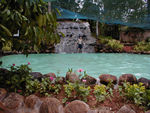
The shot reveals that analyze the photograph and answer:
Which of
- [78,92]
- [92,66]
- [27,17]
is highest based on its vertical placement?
[27,17]

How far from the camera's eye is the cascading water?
555 inches

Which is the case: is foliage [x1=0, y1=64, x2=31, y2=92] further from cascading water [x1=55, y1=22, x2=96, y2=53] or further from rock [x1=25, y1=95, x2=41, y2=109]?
cascading water [x1=55, y1=22, x2=96, y2=53]

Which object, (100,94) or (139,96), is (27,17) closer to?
(100,94)

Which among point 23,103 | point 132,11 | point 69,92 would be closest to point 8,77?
point 23,103

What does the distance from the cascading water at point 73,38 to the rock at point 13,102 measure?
37.8 feet

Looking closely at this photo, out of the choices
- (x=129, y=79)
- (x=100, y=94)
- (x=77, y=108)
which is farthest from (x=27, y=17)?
(x=129, y=79)

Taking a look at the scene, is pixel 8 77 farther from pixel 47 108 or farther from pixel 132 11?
pixel 132 11

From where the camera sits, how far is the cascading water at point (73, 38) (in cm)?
1411

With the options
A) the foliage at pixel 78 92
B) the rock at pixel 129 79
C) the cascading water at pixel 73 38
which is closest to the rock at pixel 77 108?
the foliage at pixel 78 92

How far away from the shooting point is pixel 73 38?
14.7 m

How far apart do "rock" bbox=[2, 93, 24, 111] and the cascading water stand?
11.5 metres

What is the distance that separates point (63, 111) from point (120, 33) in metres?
17.8

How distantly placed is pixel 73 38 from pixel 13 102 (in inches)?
513

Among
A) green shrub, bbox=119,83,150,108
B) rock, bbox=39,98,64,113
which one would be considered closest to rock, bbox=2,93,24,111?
rock, bbox=39,98,64,113
